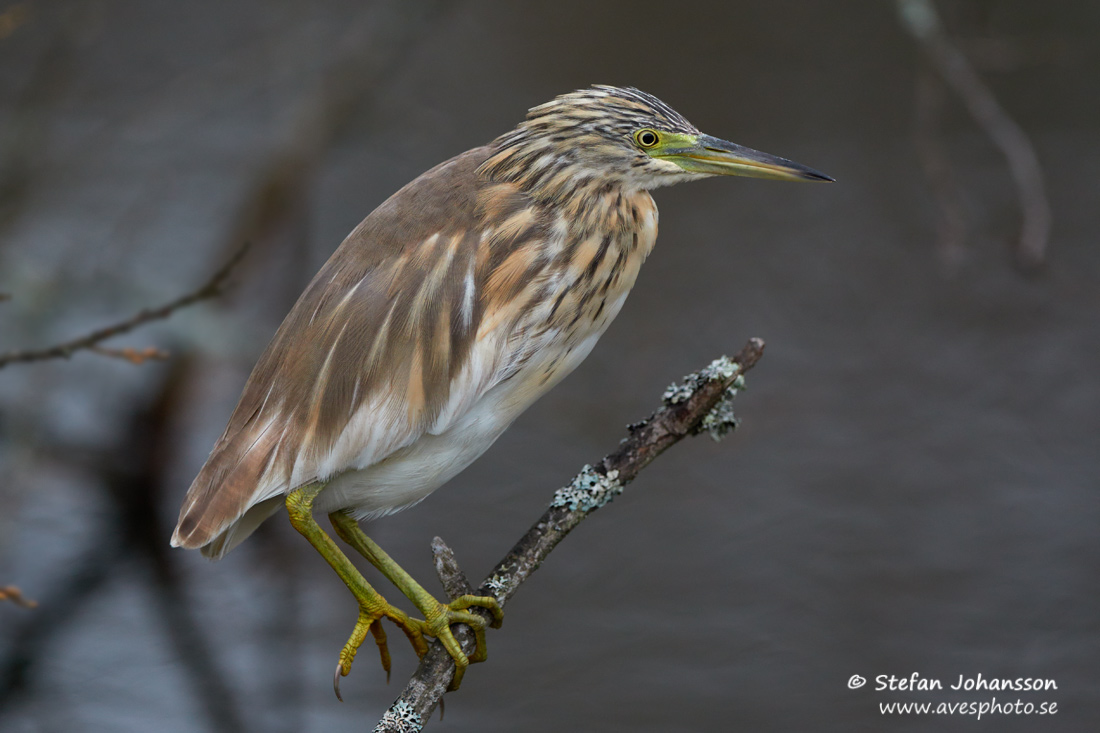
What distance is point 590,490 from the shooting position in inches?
77.9

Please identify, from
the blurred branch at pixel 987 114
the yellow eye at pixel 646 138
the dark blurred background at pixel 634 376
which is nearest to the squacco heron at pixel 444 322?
the yellow eye at pixel 646 138

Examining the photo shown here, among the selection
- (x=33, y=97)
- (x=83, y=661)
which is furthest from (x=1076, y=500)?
(x=33, y=97)

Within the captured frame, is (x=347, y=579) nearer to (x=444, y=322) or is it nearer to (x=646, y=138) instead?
(x=444, y=322)

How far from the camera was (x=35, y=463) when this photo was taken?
3.64m

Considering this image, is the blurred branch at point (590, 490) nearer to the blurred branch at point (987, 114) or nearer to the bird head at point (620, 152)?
the bird head at point (620, 152)

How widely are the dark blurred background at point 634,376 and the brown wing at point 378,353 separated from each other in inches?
28.7

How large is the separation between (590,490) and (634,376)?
2.75 metres

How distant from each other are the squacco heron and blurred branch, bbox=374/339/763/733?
1.4 inches

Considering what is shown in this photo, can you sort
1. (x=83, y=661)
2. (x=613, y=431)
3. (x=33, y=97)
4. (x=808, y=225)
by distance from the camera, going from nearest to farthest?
1. (x=33, y=97)
2. (x=83, y=661)
3. (x=613, y=431)
4. (x=808, y=225)

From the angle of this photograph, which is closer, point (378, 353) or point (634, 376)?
point (378, 353)

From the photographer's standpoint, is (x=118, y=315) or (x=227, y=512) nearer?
(x=227, y=512)

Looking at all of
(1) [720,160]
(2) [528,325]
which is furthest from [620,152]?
(2) [528,325]

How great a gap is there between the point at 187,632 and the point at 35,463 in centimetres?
73

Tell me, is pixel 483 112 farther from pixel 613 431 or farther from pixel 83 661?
pixel 83 661
